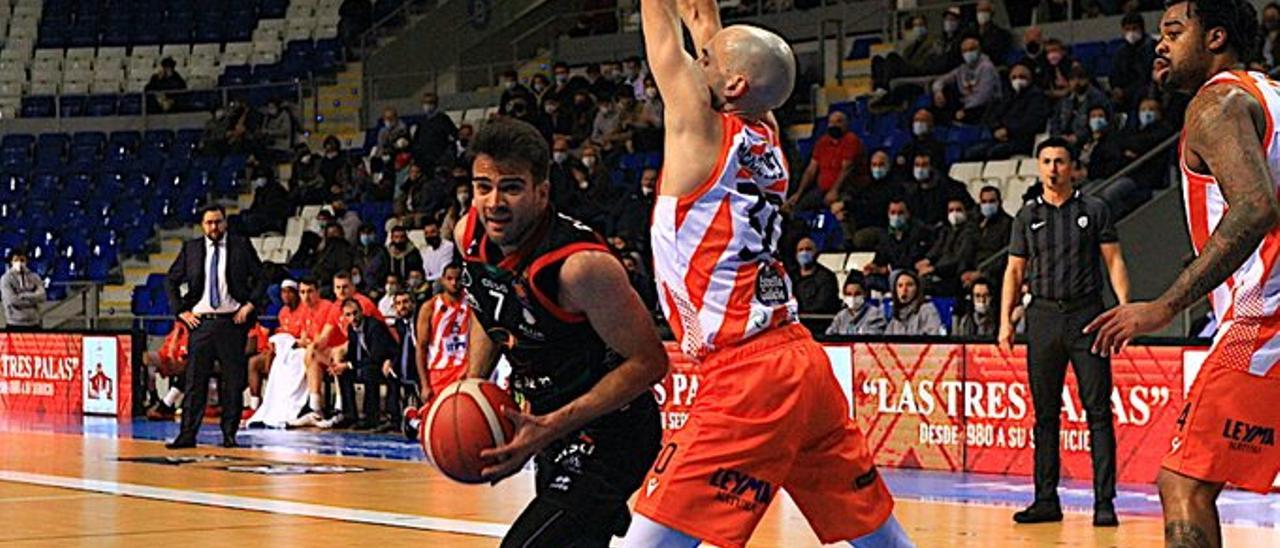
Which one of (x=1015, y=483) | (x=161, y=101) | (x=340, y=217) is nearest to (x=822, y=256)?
(x=1015, y=483)

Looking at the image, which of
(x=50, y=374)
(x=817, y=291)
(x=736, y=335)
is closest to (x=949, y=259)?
(x=817, y=291)

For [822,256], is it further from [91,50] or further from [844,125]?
[91,50]

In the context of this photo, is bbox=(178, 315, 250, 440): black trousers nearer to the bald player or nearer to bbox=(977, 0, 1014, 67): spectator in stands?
bbox=(977, 0, 1014, 67): spectator in stands

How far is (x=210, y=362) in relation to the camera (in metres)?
15.4

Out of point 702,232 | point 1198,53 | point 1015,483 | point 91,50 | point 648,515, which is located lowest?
point 1015,483

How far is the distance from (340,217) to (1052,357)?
13484mm

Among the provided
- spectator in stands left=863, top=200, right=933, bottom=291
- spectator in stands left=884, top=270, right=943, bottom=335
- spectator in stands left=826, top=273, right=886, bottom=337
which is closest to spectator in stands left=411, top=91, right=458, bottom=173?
spectator in stands left=863, top=200, right=933, bottom=291

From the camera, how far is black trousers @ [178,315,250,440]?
15.2m

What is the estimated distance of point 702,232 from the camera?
535 cm

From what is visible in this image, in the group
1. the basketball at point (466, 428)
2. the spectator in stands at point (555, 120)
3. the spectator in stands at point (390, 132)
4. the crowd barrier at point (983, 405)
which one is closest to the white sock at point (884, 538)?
the basketball at point (466, 428)

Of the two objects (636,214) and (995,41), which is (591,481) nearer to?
(636,214)

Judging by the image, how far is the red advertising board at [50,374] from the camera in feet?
68.0

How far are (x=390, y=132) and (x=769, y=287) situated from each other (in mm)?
19966

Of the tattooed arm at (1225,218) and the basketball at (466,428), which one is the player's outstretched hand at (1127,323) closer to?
the tattooed arm at (1225,218)
